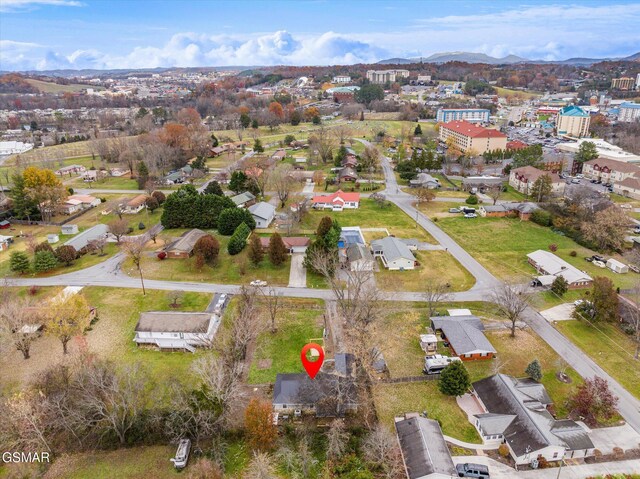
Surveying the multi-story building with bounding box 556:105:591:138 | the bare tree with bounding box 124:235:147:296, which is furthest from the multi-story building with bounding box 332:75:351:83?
the bare tree with bounding box 124:235:147:296

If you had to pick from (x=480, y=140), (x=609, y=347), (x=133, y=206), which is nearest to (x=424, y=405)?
(x=609, y=347)

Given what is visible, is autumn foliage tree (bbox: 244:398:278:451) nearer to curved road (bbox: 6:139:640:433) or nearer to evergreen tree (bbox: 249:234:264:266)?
curved road (bbox: 6:139:640:433)

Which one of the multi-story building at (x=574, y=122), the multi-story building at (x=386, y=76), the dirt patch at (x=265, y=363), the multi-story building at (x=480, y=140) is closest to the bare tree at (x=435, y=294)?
the dirt patch at (x=265, y=363)

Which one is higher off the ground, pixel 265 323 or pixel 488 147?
pixel 488 147

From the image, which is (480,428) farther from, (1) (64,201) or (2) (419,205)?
(1) (64,201)

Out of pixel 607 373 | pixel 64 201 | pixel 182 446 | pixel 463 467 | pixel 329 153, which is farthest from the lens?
pixel 329 153

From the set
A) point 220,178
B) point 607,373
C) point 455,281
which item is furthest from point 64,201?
point 607,373

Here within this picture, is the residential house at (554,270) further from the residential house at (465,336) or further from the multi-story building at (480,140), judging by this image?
the multi-story building at (480,140)
